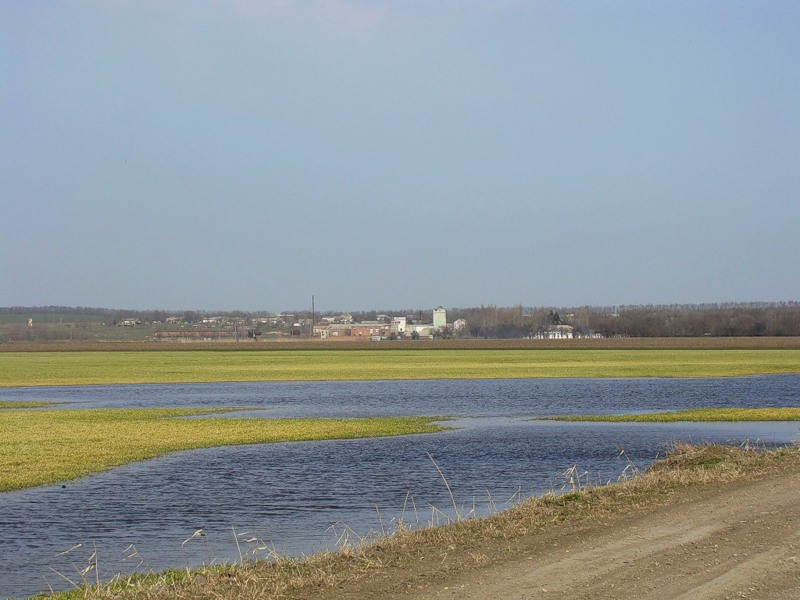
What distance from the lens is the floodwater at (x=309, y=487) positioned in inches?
583

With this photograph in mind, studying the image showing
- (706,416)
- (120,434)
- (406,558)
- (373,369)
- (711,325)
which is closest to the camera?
(406,558)

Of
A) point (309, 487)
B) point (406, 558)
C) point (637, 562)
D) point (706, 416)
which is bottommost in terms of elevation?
point (706, 416)

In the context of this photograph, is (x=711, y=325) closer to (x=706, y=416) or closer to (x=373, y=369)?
(x=373, y=369)

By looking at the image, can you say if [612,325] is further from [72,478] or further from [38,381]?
[72,478]

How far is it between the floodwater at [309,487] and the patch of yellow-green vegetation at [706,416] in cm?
164

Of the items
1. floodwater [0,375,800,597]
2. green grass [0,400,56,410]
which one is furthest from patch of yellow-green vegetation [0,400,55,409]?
floodwater [0,375,800,597]

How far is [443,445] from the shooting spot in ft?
92.9

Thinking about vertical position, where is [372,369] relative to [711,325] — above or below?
below

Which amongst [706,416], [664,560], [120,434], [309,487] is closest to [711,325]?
[706,416]

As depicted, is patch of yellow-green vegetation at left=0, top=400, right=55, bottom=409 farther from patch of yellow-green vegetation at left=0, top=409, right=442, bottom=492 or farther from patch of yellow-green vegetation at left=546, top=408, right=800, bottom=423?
patch of yellow-green vegetation at left=546, top=408, right=800, bottom=423

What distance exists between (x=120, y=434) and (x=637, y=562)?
933 inches

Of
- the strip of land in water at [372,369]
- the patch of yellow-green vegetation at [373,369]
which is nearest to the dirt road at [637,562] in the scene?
the strip of land in water at [372,369]

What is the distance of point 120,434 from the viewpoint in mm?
31422

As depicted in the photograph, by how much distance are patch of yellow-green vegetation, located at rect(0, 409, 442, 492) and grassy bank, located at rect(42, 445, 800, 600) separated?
11.2 m
